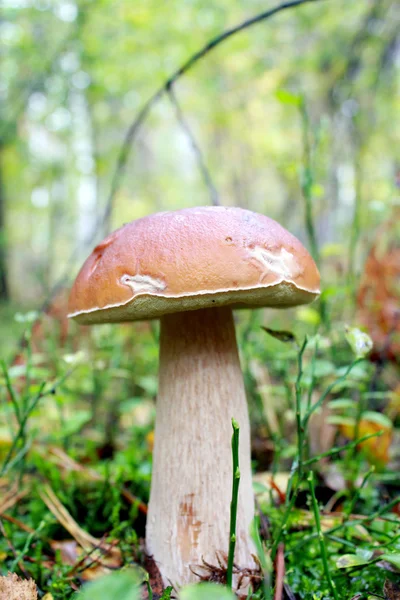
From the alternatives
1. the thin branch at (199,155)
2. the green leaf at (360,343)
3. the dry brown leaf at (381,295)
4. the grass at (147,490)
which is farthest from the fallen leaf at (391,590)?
the dry brown leaf at (381,295)

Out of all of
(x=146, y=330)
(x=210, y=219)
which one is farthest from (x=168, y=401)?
(x=146, y=330)

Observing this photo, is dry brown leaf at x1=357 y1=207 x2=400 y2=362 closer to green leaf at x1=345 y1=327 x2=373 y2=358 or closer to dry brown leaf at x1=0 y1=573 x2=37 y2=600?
green leaf at x1=345 y1=327 x2=373 y2=358

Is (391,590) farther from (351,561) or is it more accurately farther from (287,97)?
(287,97)

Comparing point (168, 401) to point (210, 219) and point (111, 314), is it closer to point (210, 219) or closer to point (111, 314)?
point (111, 314)

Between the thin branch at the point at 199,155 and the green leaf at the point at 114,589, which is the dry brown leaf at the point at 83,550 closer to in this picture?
the green leaf at the point at 114,589

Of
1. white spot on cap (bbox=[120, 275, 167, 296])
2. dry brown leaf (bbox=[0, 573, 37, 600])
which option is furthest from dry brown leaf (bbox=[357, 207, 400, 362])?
dry brown leaf (bbox=[0, 573, 37, 600])
